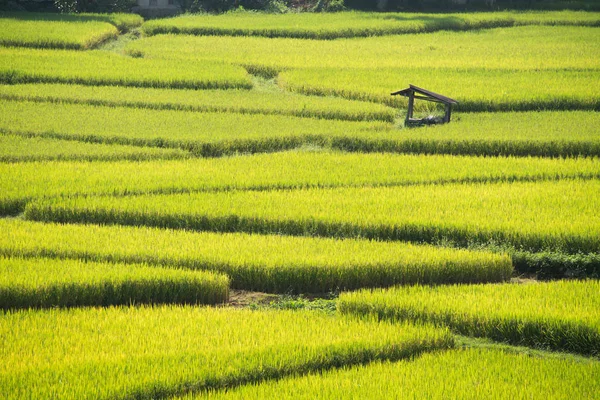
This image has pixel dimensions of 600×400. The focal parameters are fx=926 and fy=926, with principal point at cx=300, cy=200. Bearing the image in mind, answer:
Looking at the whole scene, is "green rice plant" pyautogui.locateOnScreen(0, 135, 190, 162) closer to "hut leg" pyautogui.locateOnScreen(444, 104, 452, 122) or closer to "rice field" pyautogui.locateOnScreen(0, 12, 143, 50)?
"hut leg" pyautogui.locateOnScreen(444, 104, 452, 122)

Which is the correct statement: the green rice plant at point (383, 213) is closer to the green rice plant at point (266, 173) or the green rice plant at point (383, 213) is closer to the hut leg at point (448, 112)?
the green rice plant at point (266, 173)

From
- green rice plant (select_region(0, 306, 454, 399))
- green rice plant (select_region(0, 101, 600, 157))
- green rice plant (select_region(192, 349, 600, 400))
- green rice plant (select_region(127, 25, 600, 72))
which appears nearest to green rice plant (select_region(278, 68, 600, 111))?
green rice plant (select_region(127, 25, 600, 72))

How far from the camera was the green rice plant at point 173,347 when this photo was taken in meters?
6.90

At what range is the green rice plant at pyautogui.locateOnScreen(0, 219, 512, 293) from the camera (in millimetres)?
9891

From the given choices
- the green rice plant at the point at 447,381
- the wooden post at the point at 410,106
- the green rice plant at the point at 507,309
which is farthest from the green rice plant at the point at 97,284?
the wooden post at the point at 410,106

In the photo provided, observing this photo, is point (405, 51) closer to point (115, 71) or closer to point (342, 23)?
point (342, 23)

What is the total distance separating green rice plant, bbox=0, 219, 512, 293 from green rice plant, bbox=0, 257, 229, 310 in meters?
0.36

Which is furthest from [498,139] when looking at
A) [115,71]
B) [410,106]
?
[115,71]

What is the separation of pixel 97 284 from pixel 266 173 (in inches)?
203

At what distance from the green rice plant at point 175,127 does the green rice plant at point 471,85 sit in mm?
2636

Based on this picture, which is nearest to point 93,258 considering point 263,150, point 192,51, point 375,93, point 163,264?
point 163,264

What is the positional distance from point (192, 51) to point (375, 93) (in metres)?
7.32

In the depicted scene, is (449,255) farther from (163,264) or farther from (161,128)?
(161,128)

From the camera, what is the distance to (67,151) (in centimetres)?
1507
